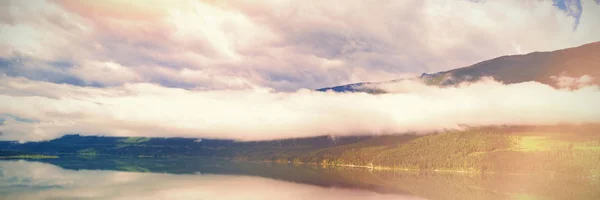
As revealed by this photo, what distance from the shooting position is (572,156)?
187 metres

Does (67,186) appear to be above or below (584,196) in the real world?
above

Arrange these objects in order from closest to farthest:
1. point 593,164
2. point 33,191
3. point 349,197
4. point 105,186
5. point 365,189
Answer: point 33,191, point 349,197, point 105,186, point 365,189, point 593,164

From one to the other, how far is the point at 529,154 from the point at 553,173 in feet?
70.3

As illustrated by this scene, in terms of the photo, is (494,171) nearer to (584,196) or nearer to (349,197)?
(584,196)

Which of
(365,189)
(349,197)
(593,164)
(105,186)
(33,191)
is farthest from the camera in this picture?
(593,164)

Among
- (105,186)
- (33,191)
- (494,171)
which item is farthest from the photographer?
(494,171)

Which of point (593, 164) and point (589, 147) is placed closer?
point (593, 164)

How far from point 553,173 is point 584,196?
9593 cm

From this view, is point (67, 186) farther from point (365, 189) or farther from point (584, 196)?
point (584, 196)

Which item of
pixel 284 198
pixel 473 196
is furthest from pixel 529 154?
pixel 284 198

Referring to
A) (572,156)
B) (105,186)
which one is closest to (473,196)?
(105,186)

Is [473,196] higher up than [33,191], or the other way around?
[33,191]

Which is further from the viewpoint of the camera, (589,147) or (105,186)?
(589,147)

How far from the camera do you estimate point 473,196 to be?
92.8 metres
